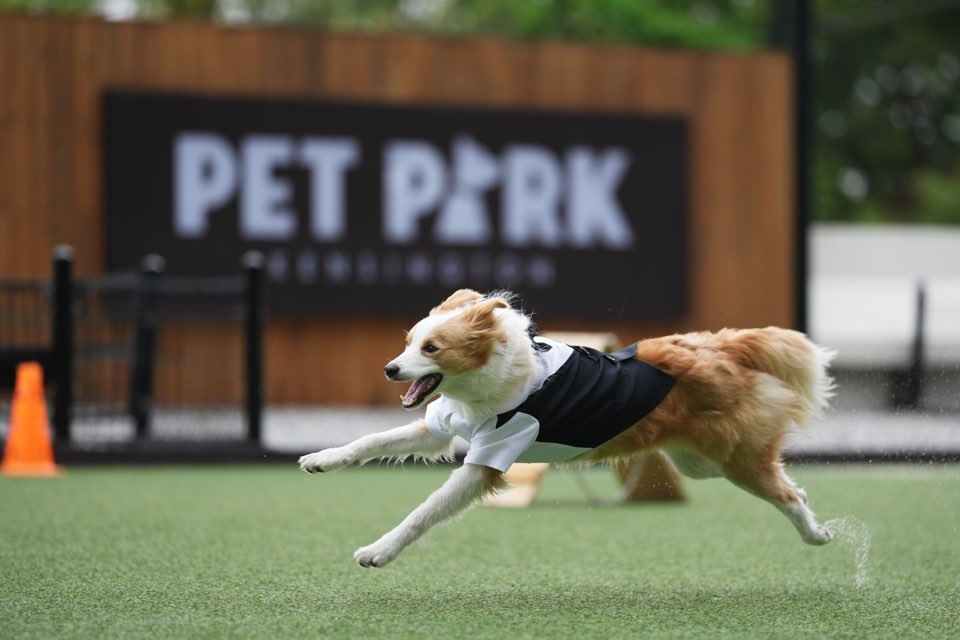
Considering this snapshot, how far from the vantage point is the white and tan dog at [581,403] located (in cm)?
507

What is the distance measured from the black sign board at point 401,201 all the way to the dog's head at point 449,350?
1029cm

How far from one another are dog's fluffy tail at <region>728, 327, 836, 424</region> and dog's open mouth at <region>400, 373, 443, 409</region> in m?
1.28

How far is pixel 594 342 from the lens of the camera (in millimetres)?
8562

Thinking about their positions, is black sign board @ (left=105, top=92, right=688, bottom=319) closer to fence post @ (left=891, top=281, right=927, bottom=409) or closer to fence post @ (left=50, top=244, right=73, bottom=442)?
fence post @ (left=891, top=281, right=927, bottom=409)

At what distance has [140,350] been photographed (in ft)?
38.2

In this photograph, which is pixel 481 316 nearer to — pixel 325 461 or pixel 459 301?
pixel 459 301

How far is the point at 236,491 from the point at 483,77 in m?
8.30

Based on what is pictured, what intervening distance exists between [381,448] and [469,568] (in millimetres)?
848

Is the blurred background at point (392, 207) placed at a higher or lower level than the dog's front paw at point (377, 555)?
higher

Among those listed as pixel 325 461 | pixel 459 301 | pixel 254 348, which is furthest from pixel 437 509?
pixel 254 348

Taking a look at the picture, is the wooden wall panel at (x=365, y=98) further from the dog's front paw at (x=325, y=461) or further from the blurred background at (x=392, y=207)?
the dog's front paw at (x=325, y=461)

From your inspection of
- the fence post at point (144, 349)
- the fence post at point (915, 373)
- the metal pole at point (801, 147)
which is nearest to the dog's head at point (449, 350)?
the fence post at point (144, 349)

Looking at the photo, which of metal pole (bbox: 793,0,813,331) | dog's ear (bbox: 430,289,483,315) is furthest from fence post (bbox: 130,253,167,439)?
metal pole (bbox: 793,0,813,331)

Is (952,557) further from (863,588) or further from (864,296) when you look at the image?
(864,296)
